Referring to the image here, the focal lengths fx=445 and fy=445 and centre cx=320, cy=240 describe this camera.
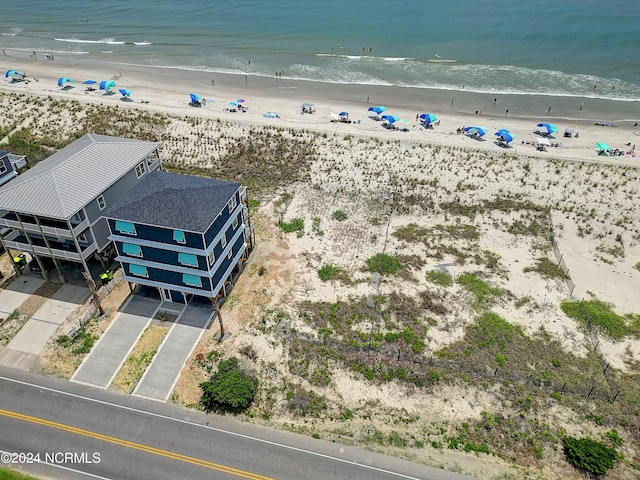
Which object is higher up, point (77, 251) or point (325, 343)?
point (77, 251)

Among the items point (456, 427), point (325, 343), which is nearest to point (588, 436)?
point (456, 427)

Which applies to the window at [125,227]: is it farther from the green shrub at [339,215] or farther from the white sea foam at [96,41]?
the white sea foam at [96,41]

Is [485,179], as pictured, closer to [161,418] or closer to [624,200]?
[624,200]

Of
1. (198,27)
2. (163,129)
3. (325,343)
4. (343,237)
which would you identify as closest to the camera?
(325,343)

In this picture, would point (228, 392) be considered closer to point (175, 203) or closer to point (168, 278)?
point (168, 278)

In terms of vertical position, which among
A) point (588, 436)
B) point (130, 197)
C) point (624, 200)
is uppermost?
point (130, 197)

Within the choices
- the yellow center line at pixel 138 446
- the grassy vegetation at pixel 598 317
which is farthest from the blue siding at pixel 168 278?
the grassy vegetation at pixel 598 317

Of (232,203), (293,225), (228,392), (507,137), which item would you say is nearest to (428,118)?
(507,137)
